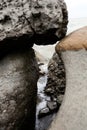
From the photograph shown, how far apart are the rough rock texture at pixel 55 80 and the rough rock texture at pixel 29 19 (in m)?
0.70

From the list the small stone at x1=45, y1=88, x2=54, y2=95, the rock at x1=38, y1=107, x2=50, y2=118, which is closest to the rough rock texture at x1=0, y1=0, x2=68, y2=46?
the rock at x1=38, y1=107, x2=50, y2=118

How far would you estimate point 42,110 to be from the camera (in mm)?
2314


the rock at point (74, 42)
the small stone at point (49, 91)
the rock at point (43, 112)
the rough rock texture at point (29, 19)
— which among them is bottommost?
the small stone at point (49, 91)

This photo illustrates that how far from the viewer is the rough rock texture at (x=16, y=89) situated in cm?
189

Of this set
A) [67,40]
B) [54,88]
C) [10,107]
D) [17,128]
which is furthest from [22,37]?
[54,88]

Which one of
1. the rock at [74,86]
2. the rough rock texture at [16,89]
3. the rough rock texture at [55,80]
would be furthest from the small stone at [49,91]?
the rock at [74,86]

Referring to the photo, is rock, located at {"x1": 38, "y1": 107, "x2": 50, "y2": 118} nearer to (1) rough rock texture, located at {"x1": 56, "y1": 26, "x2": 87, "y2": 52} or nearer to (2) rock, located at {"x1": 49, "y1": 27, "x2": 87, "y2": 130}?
(2) rock, located at {"x1": 49, "y1": 27, "x2": 87, "y2": 130}

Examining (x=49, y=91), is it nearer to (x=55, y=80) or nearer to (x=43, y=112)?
(x=55, y=80)

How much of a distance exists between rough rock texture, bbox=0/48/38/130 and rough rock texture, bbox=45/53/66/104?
1.73ft

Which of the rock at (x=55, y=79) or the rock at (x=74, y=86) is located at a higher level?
the rock at (x=74, y=86)

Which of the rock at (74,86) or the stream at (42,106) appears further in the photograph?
the stream at (42,106)

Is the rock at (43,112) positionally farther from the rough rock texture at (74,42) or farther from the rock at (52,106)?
the rough rock texture at (74,42)

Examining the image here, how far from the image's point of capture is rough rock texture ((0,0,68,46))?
6.03 ft

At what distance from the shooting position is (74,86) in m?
1.81
